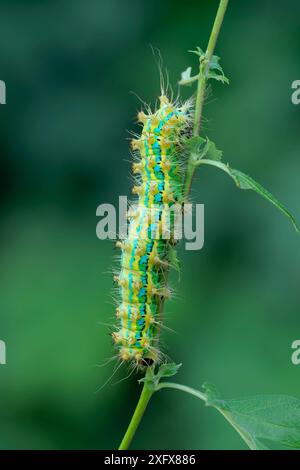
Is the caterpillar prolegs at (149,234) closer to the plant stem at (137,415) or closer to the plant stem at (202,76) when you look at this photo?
the plant stem at (137,415)

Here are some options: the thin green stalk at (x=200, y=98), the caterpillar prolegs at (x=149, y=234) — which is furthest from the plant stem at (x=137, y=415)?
the caterpillar prolegs at (x=149, y=234)

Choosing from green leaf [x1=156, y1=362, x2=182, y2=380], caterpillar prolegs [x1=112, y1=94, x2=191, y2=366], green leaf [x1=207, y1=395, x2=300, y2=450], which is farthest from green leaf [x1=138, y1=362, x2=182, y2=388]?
caterpillar prolegs [x1=112, y1=94, x2=191, y2=366]

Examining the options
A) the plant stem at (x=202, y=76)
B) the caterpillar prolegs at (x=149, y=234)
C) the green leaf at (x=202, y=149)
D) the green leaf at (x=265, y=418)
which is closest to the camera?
the plant stem at (x=202, y=76)

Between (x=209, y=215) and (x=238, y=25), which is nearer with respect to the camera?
(x=209, y=215)

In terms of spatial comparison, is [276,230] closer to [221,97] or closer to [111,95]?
[221,97]
